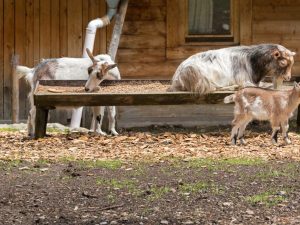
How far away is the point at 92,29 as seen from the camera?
15242 millimetres

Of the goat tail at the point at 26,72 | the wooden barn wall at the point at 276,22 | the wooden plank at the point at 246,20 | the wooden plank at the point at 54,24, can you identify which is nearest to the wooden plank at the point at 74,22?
the wooden plank at the point at 54,24

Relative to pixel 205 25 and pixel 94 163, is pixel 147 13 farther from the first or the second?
pixel 94 163

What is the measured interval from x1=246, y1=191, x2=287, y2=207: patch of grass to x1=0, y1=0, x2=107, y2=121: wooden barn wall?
29.5 ft

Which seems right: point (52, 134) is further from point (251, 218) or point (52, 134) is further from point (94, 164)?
point (251, 218)

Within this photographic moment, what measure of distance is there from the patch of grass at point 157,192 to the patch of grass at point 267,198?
802mm

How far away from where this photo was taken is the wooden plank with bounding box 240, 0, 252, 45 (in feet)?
54.6

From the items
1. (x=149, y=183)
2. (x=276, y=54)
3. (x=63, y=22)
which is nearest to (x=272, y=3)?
(x=276, y=54)

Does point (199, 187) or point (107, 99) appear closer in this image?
point (199, 187)

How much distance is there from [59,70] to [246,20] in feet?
14.1

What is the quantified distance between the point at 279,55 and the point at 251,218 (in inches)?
253

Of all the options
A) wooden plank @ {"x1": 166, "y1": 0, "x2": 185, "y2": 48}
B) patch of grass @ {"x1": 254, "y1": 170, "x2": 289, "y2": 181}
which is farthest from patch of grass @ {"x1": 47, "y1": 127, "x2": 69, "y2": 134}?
patch of grass @ {"x1": 254, "y1": 170, "x2": 289, "y2": 181}

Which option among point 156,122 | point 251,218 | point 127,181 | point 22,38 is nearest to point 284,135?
point 127,181

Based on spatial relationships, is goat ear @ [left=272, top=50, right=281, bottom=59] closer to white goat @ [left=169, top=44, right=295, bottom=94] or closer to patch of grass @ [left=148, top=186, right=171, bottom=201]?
white goat @ [left=169, top=44, right=295, bottom=94]

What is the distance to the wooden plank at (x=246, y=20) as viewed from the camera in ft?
54.6
